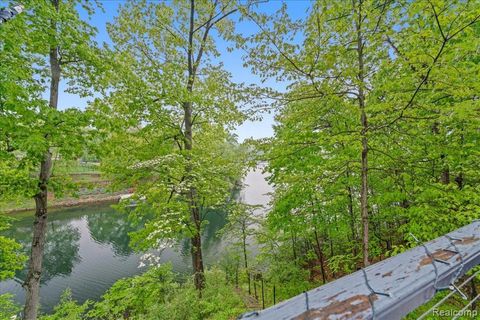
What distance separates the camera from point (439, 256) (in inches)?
55.4

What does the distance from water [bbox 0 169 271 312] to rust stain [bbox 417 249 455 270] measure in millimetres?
9713

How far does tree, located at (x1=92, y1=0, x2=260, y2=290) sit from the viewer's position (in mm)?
5906

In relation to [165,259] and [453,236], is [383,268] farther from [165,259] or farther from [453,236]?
[165,259]

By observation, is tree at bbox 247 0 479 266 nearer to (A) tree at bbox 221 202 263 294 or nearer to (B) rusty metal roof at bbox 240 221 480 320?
(B) rusty metal roof at bbox 240 221 480 320

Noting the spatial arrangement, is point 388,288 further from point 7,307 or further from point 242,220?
point 7,307

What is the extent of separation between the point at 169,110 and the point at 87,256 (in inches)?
587

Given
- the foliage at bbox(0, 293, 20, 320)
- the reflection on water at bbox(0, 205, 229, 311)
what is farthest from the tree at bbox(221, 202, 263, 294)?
the foliage at bbox(0, 293, 20, 320)

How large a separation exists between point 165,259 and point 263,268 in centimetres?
798

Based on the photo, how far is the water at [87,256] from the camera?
12672mm

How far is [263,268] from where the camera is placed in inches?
404

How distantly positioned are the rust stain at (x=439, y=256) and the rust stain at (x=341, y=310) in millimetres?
549

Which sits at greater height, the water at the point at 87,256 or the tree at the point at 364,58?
the tree at the point at 364,58

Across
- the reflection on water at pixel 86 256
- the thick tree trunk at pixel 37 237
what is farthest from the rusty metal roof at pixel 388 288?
the reflection on water at pixel 86 256

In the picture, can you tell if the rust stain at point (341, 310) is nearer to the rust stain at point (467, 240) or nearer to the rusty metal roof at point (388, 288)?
the rusty metal roof at point (388, 288)
